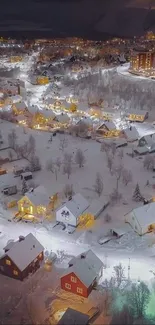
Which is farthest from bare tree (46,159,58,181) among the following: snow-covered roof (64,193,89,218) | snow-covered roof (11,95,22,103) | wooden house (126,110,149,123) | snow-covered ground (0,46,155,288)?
snow-covered roof (11,95,22,103)

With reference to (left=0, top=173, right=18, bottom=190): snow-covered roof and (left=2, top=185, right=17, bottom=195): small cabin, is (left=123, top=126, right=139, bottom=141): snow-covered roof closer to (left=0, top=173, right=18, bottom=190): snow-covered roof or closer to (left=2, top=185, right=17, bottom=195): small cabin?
(left=0, top=173, right=18, bottom=190): snow-covered roof

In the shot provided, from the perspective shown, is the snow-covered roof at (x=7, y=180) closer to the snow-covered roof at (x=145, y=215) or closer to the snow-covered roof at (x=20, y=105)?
the snow-covered roof at (x=145, y=215)

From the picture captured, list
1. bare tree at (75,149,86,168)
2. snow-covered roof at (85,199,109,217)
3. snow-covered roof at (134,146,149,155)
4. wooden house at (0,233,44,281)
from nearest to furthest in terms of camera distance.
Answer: wooden house at (0,233,44,281) < snow-covered roof at (85,199,109,217) < bare tree at (75,149,86,168) < snow-covered roof at (134,146,149,155)

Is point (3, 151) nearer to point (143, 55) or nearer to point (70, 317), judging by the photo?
point (70, 317)

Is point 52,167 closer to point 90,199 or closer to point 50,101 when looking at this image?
point 90,199

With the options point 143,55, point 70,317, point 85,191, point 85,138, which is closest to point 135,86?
point 143,55

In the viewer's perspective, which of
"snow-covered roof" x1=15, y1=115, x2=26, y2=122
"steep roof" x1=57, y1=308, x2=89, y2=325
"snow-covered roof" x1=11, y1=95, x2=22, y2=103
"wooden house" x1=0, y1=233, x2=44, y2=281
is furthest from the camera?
"snow-covered roof" x1=11, y1=95, x2=22, y2=103

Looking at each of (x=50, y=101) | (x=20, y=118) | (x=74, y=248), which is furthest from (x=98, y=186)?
(x=50, y=101)
